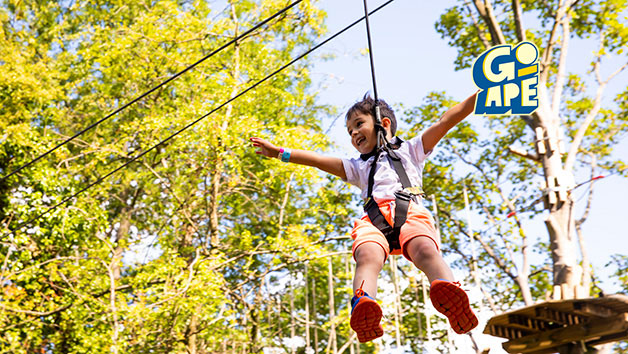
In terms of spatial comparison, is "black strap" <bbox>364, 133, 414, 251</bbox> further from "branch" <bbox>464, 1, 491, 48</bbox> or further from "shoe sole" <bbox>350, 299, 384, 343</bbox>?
"branch" <bbox>464, 1, 491, 48</bbox>

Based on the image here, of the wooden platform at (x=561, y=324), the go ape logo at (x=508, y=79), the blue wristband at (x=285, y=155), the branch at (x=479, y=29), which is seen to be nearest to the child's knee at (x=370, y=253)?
the blue wristband at (x=285, y=155)

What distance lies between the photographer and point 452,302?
→ 7.06 ft

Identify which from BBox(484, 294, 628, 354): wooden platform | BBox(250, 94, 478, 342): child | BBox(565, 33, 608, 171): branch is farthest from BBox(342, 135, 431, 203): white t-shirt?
BBox(565, 33, 608, 171): branch

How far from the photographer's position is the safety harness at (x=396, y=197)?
97.3 inches

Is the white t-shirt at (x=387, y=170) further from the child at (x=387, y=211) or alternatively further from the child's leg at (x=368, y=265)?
the child's leg at (x=368, y=265)

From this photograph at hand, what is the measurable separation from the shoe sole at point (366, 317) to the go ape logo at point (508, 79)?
35.9 inches

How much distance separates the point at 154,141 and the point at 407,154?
7.65 metres

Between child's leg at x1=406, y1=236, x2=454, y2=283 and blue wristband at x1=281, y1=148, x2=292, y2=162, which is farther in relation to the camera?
blue wristband at x1=281, y1=148, x2=292, y2=162

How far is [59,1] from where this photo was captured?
13.9 metres

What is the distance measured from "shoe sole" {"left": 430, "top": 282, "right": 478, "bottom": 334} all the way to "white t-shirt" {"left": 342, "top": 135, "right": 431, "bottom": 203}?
1.60ft

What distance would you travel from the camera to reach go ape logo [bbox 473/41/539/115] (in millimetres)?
2523

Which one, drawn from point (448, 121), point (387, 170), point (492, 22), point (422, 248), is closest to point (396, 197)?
point (387, 170)

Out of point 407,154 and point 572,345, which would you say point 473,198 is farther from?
point 407,154

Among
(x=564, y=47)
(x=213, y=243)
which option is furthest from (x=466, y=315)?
(x=564, y=47)
